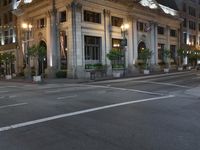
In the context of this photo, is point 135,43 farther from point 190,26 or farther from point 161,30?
point 190,26

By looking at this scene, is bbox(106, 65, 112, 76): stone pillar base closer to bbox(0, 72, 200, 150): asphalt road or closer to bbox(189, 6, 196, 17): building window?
bbox(0, 72, 200, 150): asphalt road

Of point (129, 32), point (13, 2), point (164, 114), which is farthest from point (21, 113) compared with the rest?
point (13, 2)

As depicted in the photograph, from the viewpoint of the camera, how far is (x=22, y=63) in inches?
2094

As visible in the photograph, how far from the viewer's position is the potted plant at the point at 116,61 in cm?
4062

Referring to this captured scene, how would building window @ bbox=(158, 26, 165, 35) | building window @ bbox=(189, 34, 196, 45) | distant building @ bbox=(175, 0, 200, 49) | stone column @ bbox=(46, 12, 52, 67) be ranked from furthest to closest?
building window @ bbox=(189, 34, 196, 45), distant building @ bbox=(175, 0, 200, 49), building window @ bbox=(158, 26, 165, 35), stone column @ bbox=(46, 12, 52, 67)

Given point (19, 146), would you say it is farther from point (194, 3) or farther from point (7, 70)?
point (194, 3)

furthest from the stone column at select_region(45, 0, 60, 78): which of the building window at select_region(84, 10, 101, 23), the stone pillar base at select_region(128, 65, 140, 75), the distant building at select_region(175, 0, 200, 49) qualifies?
the distant building at select_region(175, 0, 200, 49)

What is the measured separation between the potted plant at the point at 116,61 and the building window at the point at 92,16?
17.2ft

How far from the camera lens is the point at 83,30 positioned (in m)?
40.7

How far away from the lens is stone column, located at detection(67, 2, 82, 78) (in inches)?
1545

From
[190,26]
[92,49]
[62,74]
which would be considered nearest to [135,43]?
[92,49]

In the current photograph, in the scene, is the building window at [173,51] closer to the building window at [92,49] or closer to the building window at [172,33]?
the building window at [172,33]

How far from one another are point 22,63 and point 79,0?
19.5 metres

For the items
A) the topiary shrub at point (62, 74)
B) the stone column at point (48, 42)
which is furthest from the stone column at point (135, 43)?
the stone column at point (48, 42)
